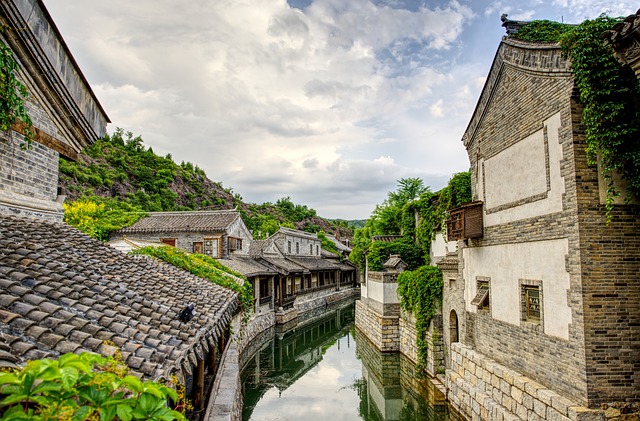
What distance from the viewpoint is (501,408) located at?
27.9ft

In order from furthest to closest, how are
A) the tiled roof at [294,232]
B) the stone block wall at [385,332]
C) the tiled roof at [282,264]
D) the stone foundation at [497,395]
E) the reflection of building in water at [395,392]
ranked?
the tiled roof at [294,232] → the tiled roof at [282,264] → the stone block wall at [385,332] → the reflection of building in water at [395,392] → the stone foundation at [497,395]

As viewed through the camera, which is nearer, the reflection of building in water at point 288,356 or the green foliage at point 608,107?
the green foliage at point 608,107

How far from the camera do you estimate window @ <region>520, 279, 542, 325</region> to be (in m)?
7.75

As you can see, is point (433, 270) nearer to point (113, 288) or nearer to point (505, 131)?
point (505, 131)

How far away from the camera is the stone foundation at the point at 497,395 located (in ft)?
22.1

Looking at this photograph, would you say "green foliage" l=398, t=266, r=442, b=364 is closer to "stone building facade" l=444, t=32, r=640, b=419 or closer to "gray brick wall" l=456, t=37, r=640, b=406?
"stone building facade" l=444, t=32, r=640, b=419

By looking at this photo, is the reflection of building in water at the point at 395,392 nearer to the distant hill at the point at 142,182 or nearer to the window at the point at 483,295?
the window at the point at 483,295

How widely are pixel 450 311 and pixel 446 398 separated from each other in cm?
268

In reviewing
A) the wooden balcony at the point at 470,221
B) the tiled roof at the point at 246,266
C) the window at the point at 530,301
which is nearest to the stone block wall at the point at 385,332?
the tiled roof at the point at 246,266

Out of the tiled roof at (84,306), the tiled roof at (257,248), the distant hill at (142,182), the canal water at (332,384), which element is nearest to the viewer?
the tiled roof at (84,306)

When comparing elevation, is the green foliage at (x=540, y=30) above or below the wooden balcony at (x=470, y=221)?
above

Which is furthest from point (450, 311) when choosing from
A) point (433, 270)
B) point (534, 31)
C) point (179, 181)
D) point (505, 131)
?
point (179, 181)

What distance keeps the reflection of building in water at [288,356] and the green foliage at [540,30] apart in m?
12.4

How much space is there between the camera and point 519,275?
27.2 feet
